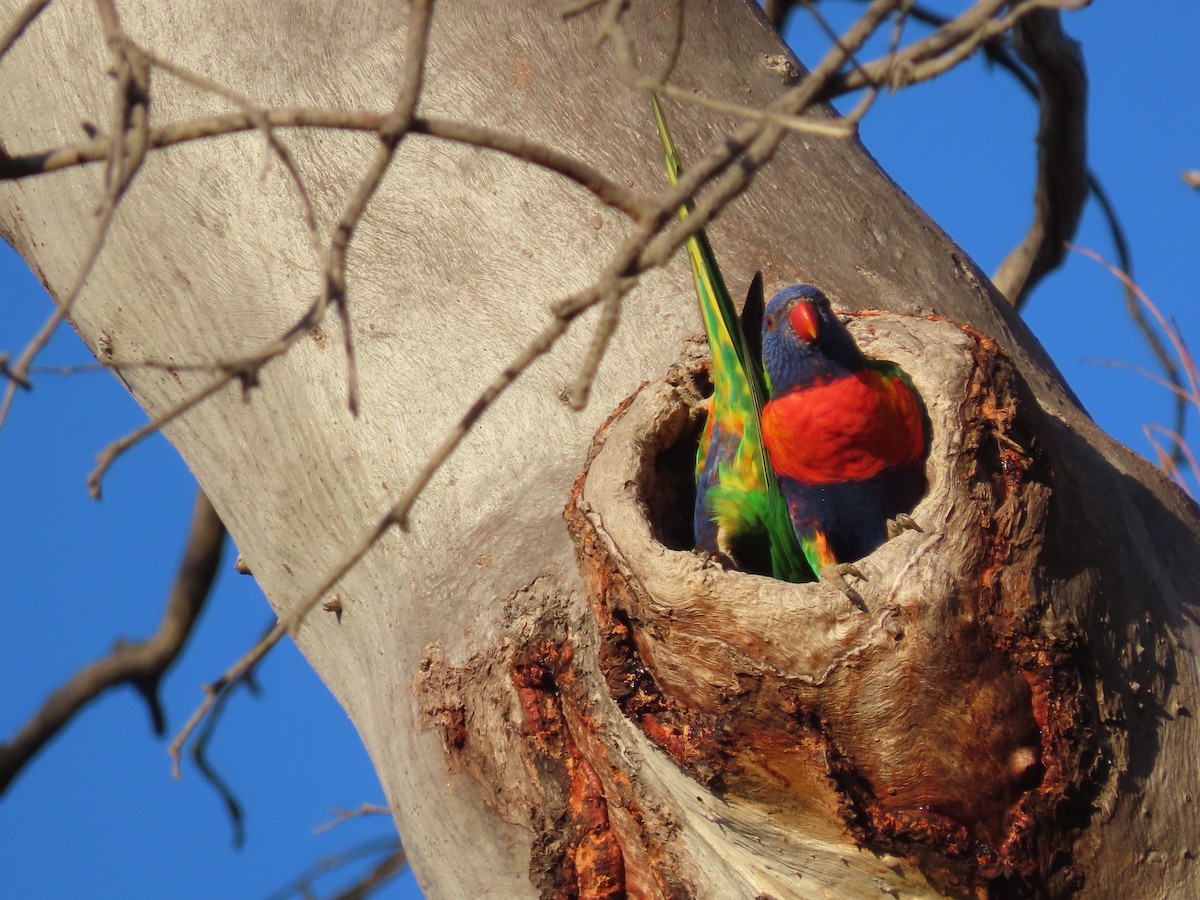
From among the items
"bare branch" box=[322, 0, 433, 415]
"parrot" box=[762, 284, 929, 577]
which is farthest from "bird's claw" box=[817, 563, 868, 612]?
"bare branch" box=[322, 0, 433, 415]

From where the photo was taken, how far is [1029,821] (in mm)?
1720

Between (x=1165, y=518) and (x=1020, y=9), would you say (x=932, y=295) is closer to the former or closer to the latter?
(x=1165, y=518)

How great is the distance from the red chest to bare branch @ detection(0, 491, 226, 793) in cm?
216

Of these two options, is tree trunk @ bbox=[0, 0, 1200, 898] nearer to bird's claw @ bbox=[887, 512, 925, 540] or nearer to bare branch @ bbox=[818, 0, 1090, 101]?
bird's claw @ bbox=[887, 512, 925, 540]

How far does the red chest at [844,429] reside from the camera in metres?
2.06

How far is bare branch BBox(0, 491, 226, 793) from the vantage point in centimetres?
367

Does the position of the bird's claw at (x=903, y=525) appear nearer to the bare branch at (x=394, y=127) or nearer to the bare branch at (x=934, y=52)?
the bare branch at (x=934, y=52)

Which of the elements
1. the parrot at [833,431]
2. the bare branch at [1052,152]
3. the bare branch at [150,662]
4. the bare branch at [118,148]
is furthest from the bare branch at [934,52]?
the bare branch at [150,662]

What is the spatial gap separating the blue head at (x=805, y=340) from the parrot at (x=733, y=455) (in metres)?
0.06

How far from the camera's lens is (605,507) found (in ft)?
6.04

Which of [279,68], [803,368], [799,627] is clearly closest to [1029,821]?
[799,627]

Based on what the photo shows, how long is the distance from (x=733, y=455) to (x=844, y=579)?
1.77 ft

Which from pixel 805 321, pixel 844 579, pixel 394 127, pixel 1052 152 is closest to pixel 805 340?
pixel 805 321

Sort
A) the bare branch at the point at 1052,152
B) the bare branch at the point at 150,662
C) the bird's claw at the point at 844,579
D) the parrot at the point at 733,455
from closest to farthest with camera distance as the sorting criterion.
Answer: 1. the bird's claw at the point at 844,579
2. the parrot at the point at 733,455
3. the bare branch at the point at 1052,152
4. the bare branch at the point at 150,662
